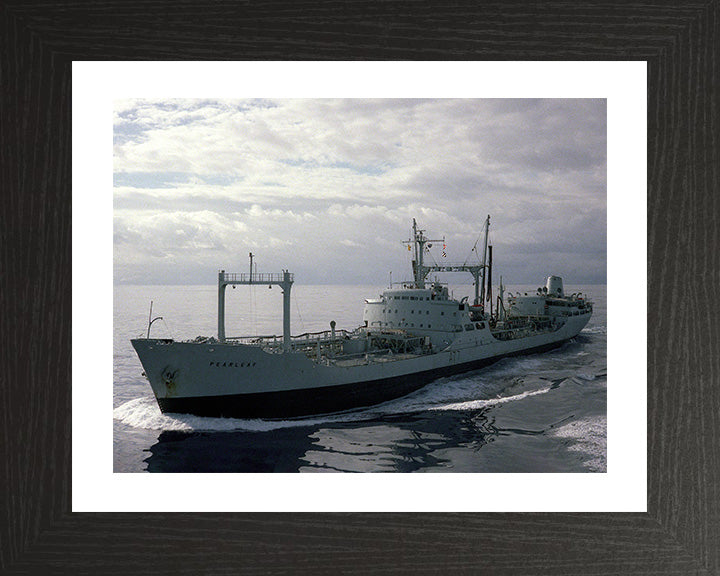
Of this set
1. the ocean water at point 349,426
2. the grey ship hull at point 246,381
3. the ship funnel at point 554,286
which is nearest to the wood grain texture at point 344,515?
the ocean water at point 349,426

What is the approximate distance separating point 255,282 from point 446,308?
16.5ft

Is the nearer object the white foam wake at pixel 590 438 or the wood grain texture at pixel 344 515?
the wood grain texture at pixel 344 515

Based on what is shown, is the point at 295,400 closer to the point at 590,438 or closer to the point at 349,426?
the point at 349,426

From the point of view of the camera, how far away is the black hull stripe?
6195mm

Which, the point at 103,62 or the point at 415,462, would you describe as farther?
the point at 415,462

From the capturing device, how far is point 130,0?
8.86 ft

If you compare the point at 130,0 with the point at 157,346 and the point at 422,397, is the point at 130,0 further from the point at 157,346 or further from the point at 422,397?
the point at 422,397

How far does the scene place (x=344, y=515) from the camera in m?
2.68

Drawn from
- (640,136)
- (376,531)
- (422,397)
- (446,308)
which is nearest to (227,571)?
(376,531)

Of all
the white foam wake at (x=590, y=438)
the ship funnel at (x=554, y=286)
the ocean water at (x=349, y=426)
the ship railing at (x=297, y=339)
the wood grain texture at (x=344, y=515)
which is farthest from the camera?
the ship funnel at (x=554, y=286)

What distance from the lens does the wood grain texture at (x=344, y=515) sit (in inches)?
105

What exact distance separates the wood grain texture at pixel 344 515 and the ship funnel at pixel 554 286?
1251cm

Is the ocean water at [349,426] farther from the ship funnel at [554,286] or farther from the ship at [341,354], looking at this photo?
the ship funnel at [554,286]

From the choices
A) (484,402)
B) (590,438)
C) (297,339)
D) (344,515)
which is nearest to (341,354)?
(297,339)
